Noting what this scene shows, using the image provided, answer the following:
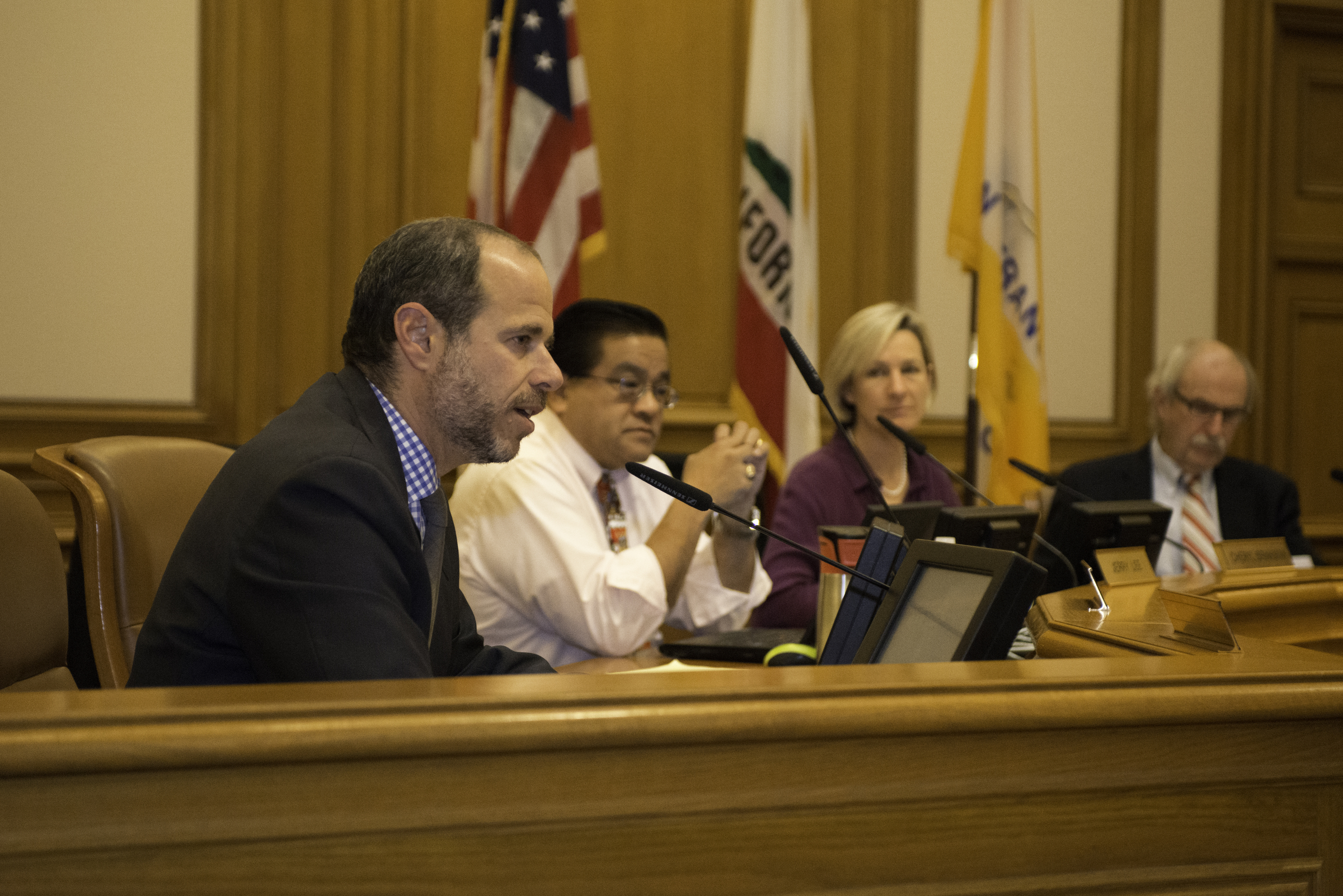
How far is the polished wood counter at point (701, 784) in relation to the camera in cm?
70

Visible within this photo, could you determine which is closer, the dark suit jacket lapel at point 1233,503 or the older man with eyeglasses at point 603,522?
the older man with eyeglasses at point 603,522

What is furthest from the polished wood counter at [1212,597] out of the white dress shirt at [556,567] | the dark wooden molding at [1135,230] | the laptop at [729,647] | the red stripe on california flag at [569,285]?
the dark wooden molding at [1135,230]

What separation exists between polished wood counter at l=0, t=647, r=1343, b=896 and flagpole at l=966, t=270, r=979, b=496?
8.28ft

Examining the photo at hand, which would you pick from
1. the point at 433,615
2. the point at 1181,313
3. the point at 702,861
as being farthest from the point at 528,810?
the point at 1181,313

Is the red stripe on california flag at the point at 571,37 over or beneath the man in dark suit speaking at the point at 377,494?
over

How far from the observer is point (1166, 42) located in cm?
→ 433

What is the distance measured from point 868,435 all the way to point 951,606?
1.88 meters

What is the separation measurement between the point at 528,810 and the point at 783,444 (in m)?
2.61

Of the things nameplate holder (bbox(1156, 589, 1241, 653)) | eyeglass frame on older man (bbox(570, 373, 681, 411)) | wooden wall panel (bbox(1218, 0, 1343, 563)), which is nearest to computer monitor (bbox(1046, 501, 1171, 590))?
nameplate holder (bbox(1156, 589, 1241, 653))

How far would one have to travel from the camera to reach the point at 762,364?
11.0ft

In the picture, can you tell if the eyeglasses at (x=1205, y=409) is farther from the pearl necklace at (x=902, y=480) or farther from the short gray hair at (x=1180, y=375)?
the pearl necklace at (x=902, y=480)

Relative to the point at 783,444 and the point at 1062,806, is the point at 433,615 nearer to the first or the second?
the point at 1062,806

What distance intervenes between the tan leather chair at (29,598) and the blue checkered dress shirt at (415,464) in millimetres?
463

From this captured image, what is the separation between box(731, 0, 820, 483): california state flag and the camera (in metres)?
3.32
